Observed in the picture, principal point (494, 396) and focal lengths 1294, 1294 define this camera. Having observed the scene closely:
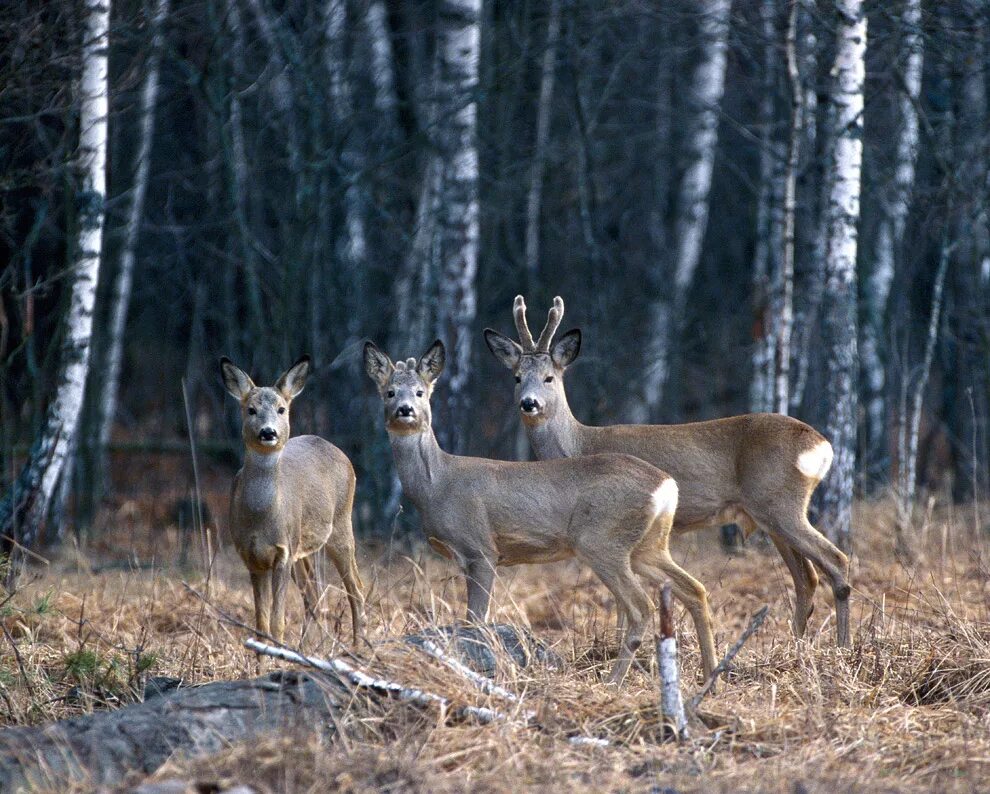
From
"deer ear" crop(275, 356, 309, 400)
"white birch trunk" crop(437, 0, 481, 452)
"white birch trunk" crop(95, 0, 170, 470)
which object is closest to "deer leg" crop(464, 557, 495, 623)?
"deer ear" crop(275, 356, 309, 400)

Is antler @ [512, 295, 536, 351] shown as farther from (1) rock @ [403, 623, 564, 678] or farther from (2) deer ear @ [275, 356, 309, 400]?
(1) rock @ [403, 623, 564, 678]

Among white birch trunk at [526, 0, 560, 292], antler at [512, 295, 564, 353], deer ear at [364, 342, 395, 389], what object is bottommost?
deer ear at [364, 342, 395, 389]

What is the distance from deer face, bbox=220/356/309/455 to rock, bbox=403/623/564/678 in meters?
1.60

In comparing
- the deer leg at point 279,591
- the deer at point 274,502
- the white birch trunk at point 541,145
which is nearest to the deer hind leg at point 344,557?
the deer at point 274,502

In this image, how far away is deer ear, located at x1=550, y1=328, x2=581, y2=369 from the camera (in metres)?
8.38

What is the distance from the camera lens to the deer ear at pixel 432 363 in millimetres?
7641

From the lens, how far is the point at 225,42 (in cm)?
1165

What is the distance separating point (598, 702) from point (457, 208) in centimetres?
609

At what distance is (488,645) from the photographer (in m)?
5.86

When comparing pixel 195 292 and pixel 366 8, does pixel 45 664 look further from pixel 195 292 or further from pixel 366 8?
pixel 195 292

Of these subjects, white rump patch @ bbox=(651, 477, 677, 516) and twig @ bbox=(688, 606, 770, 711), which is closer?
twig @ bbox=(688, 606, 770, 711)

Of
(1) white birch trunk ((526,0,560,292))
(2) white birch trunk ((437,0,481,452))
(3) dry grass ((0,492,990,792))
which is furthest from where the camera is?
(1) white birch trunk ((526,0,560,292))

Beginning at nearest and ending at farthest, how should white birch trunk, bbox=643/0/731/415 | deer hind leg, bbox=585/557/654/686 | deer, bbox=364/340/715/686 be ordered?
deer hind leg, bbox=585/557/654/686 < deer, bbox=364/340/715/686 < white birch trunk, bbox=643/0/731/415

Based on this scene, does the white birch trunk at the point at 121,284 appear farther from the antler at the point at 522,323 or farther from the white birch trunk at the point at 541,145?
the antler at the point at 522,323
